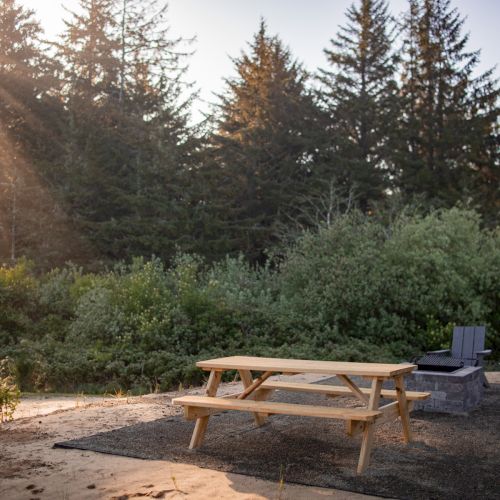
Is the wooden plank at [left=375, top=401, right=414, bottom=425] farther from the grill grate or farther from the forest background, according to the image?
the forest background

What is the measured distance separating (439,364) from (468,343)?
1062 millimetres

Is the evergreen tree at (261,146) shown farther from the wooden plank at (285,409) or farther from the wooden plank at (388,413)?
the wooden plank at (285,409)

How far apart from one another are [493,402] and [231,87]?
23.4m

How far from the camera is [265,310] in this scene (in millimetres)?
12164

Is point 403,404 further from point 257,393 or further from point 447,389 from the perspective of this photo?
point 447,389

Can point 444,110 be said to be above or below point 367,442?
above

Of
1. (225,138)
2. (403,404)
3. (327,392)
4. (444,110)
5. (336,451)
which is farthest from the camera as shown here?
(444,110)

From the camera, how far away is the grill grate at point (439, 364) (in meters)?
7.16

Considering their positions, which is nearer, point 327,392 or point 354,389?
point 354,389

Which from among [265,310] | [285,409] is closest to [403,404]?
[285,409]

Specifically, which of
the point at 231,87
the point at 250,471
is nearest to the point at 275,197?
the point at 231,87

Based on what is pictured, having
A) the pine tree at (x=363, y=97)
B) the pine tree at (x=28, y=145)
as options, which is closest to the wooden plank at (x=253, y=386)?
the pine tree at (x=28, y=145)

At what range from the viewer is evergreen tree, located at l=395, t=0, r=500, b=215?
25.2 m

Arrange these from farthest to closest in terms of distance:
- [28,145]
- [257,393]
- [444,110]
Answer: [444,110]
[28,145]
[257,393]
